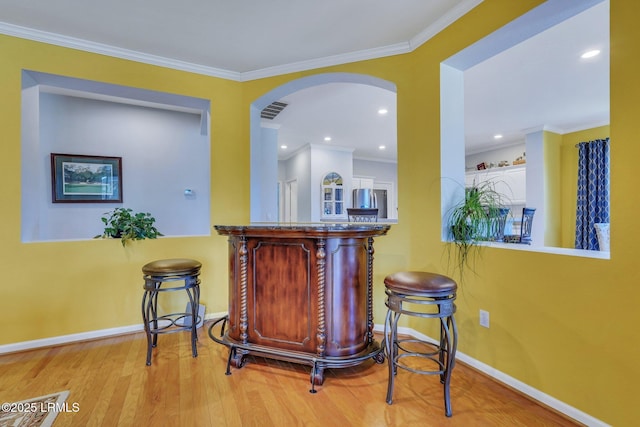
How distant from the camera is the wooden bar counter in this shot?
75.7 inches

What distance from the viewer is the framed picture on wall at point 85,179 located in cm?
381

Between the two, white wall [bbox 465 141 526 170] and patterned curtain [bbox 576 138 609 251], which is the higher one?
white wall [bbox 465 141 526 170]

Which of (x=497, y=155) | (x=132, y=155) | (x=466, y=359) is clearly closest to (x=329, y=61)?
(x=466, y=359)

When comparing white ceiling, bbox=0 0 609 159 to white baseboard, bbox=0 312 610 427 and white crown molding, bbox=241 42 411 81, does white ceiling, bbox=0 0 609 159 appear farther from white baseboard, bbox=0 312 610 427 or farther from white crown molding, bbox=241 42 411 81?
white baseboard, bbox=0 312 610 427

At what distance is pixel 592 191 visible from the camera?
4918 millimetres

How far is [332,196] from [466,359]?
5120 millimetres

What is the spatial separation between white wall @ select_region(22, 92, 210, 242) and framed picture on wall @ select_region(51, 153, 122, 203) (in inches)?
2.6

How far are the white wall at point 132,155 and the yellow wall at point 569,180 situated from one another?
250 inches

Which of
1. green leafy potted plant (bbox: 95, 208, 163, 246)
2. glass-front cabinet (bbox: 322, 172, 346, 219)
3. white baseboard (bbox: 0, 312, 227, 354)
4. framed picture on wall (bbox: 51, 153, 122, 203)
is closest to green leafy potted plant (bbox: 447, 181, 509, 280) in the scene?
green leafy potted plant (bbox: 95, 208, 163, 246)

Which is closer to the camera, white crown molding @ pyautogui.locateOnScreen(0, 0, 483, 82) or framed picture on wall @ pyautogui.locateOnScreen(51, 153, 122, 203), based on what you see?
white crown molding @ pyautogui.locateOnScreen(0, 0, 483, 82)

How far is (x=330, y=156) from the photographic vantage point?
6980 mm

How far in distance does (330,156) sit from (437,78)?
4648 mm

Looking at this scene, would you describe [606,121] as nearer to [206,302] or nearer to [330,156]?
[330,156]

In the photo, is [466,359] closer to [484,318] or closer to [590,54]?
[484,318]
